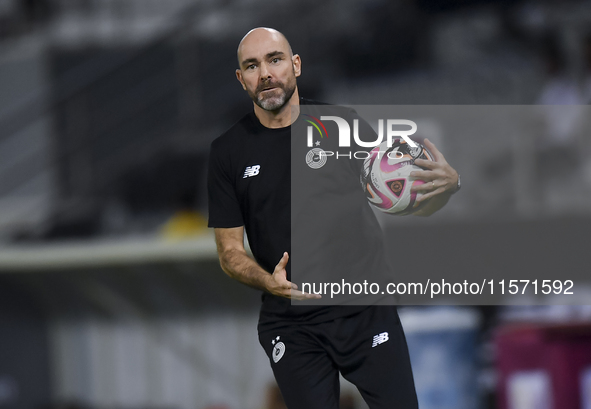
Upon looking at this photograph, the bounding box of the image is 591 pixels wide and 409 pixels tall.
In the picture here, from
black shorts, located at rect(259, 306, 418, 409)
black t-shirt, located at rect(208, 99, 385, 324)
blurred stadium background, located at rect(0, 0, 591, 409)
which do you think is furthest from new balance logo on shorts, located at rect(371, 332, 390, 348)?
blurred stadium background, located at rect(0, 0, 591, 409)

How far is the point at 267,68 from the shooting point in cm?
298

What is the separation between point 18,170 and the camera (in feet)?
36.4

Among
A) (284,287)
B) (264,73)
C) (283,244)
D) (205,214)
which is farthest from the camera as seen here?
(205,214)

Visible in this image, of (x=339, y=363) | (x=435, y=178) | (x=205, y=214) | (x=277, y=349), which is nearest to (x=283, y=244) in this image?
(x=277, y=349)

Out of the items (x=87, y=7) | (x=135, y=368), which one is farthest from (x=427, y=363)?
(x=87, y=7)

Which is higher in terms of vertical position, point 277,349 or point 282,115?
point 282,115

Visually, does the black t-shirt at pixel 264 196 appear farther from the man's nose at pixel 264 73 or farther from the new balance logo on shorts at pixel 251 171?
the man's nose at pixel 264 73

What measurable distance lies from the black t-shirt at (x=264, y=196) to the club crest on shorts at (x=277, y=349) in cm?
10

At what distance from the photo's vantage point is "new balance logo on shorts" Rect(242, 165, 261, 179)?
10.3 ft

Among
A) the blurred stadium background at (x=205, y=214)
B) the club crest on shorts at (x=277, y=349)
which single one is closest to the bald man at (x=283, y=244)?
the club crest on shorts at (x=277, y=349)

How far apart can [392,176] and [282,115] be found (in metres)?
0.54

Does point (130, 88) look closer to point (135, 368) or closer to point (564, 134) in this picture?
point (135, 368)

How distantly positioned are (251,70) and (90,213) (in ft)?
16.4

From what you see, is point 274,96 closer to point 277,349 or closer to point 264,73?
point 264,73
